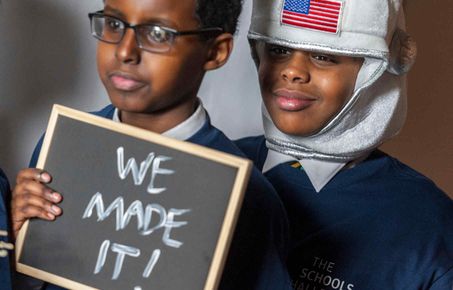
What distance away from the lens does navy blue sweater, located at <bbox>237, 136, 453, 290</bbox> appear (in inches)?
54.4

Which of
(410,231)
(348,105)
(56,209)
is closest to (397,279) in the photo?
(410,231)

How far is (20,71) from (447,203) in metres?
0.73

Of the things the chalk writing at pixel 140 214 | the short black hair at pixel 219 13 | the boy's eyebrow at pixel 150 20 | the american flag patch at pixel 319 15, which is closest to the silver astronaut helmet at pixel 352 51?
the american flag patch at pixel 319 15

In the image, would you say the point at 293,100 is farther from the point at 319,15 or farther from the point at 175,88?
the point at 175,88

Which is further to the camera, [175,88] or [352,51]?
[352,51]

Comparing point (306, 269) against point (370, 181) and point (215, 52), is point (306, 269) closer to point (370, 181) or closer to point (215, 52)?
point (370, 181)

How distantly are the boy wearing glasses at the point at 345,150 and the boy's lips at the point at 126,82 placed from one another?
0.28 m

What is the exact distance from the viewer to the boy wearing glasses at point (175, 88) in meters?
1.07

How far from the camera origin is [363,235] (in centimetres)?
139

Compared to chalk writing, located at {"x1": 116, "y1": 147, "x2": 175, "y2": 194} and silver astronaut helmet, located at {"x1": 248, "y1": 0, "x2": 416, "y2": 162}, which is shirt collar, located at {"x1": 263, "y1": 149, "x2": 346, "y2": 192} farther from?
chalk writing, located at {"x1": 116, "y1": 147, "x2": 175, "y2": 194}

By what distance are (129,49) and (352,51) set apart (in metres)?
0.35

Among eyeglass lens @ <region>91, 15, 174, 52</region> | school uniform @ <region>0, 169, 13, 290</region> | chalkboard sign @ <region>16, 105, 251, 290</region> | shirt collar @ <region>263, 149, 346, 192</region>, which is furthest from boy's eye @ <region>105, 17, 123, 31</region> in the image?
shirt collar @ <region>263, 149, 346, 192</region>

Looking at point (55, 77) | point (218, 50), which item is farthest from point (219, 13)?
point (55, 77)

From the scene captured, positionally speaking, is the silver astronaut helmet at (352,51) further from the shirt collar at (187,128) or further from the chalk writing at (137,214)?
the chalk writing at (137,214)
